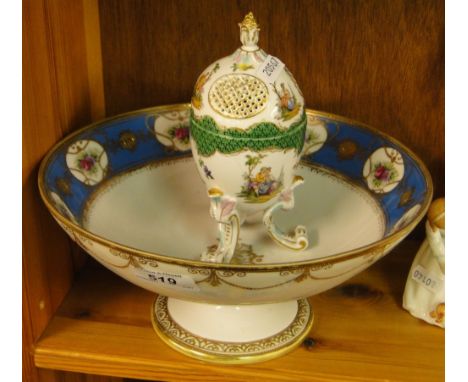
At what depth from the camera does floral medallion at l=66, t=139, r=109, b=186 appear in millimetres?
734

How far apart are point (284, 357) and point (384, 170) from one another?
0.72 ft

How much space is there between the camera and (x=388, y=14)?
77 centimetres

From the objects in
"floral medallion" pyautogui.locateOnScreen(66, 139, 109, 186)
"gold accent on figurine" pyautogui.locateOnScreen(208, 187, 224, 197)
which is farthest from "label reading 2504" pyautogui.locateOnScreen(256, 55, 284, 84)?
"floral medallion" pyautogui.locateOnScreen(66, 139, 109, 186)

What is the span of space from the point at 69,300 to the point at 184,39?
31cm

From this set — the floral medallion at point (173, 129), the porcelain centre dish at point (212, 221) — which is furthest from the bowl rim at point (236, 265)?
the floral medallion at point (173, 129)

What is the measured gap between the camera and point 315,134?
0.81 metres

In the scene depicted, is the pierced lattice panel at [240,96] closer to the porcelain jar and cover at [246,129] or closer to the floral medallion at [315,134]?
the porcelain jar and cover at [246,129]

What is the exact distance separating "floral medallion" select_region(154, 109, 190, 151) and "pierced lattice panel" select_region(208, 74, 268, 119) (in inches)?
7.5

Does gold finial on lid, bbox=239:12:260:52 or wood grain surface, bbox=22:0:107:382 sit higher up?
gold finial on lid, bbox=239:12:260:52

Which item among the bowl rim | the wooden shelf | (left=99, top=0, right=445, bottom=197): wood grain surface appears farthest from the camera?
(left=99, top=0, right=445, bottom=197): wood grain surface

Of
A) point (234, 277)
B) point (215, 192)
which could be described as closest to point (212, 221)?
point (215, 192)

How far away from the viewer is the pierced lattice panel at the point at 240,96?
0.63 metres

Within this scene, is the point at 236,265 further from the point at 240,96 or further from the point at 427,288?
the point at 427,288

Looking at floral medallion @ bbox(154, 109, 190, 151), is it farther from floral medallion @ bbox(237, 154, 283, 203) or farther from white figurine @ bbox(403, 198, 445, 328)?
white figurine @ bbox(403, 198, 445, 328)
